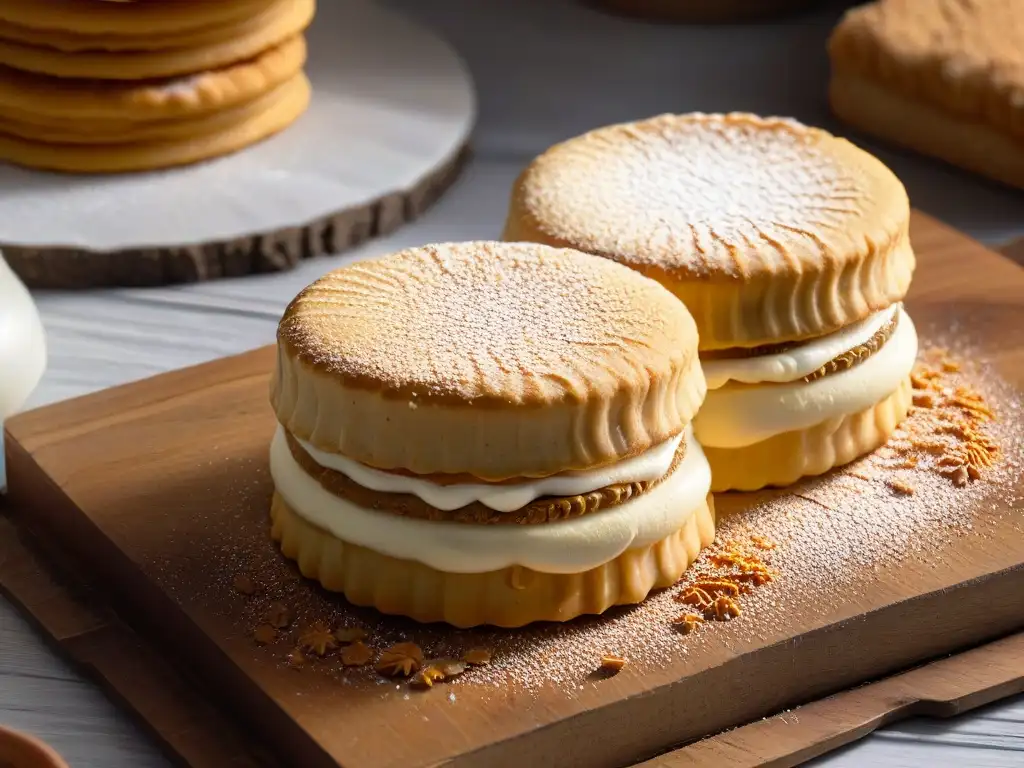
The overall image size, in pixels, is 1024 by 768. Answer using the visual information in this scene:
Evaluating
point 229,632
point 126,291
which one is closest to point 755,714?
point 229,632

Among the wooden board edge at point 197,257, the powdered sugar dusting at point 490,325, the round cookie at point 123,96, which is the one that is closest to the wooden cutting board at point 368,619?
the powdered sugar dusting at point 490,325

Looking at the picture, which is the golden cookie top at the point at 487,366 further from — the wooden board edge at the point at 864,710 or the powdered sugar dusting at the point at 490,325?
the wooden board edge at the point at 864,710

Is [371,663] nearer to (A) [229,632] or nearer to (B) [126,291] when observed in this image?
(A) [229,632]

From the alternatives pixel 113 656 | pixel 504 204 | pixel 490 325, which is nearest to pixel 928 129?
pixel 504 204

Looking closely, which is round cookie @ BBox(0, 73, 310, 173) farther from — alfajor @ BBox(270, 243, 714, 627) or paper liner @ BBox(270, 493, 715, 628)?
paper liner @ BBox(270, 493, 715, 628)

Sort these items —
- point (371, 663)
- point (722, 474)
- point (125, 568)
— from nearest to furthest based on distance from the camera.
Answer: point (371, 663) → point (125, 568) → point (722, 474)
